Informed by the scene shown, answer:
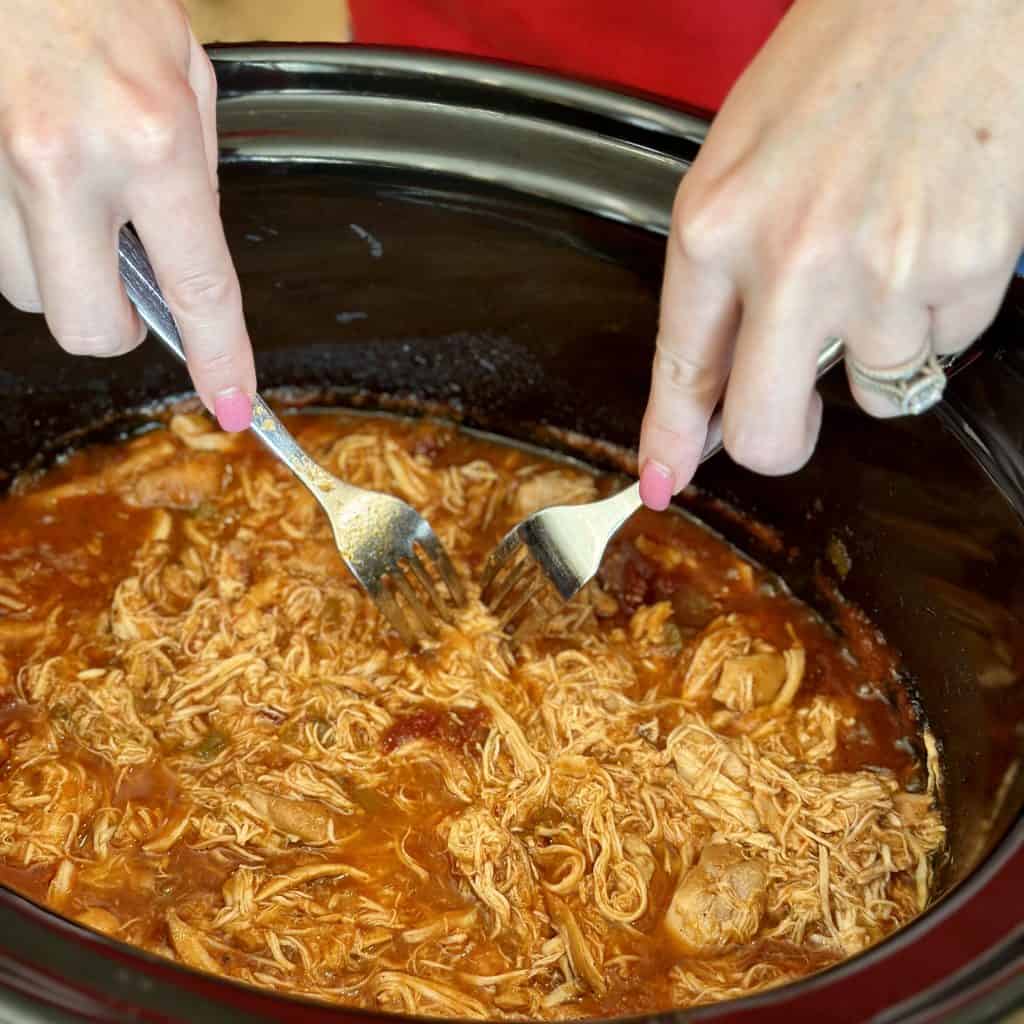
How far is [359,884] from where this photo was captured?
6.98ft

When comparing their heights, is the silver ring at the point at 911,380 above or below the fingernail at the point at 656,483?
above

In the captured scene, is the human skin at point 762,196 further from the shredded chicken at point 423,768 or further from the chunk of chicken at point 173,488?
the chunk of chicken at point 173,488

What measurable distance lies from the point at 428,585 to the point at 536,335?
2.24 feet

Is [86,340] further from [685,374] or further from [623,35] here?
[623,35]

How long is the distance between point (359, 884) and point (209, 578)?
788 millimetres

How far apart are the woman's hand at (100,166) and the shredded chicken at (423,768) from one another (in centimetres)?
86

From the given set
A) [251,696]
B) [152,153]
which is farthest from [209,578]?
[152,153]

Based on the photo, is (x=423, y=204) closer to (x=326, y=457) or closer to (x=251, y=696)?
(x=326, y=457)

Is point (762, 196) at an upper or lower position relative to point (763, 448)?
upper

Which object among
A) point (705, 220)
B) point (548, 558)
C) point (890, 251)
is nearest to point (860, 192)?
point (890, 251)

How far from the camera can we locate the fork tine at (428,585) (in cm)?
246

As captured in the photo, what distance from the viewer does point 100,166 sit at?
62.4 inches

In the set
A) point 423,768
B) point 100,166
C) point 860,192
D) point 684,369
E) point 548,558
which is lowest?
point 423,768

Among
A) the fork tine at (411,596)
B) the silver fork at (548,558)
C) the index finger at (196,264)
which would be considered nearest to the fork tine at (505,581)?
the silver fork at (548,558)
